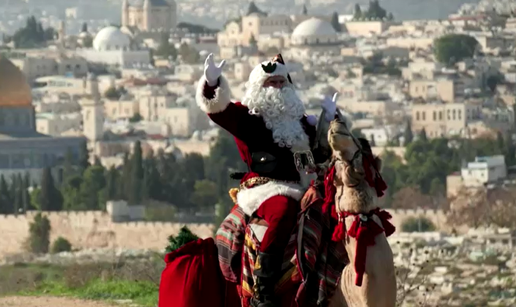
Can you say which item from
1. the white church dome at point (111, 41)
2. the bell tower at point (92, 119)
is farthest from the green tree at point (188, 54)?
the bell tower at point (92, 119)

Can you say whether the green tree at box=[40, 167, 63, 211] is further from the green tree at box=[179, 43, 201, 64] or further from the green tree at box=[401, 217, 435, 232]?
the green tree at box=[179, 43, 201, 64]

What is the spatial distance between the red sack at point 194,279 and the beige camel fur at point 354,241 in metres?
0.94

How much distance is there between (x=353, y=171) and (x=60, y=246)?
5338 centimetres

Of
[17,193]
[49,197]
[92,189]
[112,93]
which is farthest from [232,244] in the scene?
[112,93]

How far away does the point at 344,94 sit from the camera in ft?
374

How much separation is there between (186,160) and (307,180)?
230 feet

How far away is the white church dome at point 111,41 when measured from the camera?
458 feet

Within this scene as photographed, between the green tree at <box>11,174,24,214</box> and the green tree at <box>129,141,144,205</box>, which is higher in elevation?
the green tree at <box>129,141,144,205</box>

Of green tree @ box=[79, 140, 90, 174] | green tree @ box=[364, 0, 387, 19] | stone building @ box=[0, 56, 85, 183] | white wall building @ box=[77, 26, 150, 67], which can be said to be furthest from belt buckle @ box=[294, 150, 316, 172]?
green tree @ box=[364, 0, 387, 19]

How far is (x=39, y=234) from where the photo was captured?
6700 cm

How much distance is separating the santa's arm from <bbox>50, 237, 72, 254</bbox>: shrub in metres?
49.7

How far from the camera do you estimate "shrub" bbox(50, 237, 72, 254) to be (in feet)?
206

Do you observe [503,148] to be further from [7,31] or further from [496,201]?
[7,31]

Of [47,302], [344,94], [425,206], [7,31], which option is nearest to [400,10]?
[7,31]
